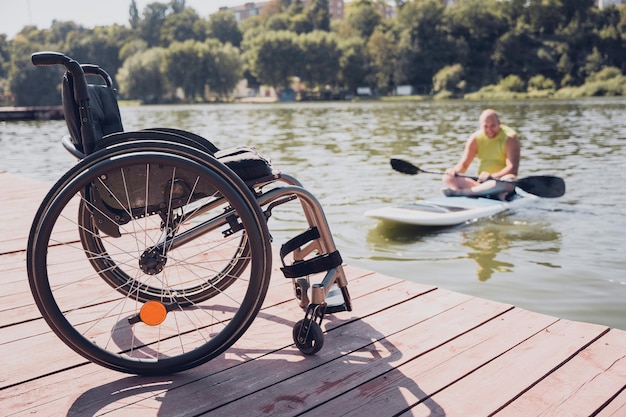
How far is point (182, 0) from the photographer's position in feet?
486

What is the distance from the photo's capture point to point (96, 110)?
2.74m

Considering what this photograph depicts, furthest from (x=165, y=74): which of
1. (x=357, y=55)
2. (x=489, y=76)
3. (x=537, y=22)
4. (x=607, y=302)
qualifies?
(x=607, y=302)

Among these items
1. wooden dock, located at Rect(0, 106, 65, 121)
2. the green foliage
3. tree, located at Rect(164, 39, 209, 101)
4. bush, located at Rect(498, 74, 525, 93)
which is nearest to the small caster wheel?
wooden dock, located at Rect(0, 106, 65, 121)

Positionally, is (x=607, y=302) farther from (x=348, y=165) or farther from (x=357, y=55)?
(x=357, y=55)

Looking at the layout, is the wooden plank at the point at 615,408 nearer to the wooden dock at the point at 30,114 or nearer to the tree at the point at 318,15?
the wooden dock at the point at 30,114

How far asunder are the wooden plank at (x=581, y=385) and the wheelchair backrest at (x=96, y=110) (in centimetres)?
188

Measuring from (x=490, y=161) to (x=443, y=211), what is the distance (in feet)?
3.70

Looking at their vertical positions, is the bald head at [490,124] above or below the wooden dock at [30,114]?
above

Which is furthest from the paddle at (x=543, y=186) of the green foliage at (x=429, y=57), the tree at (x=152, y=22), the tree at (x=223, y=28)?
the tree at (x=152, y=22)

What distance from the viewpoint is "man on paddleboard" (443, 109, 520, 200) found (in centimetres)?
785

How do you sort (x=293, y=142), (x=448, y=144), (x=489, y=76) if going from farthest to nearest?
(x=489, y=76)
(x=293, y=142)
(x=448, y=144)

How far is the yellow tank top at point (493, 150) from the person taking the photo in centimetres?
799

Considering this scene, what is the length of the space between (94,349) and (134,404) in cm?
24

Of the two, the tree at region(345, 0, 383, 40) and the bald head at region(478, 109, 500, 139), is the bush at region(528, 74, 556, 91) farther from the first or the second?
the bald head at region(478, 109, 500, 139)
